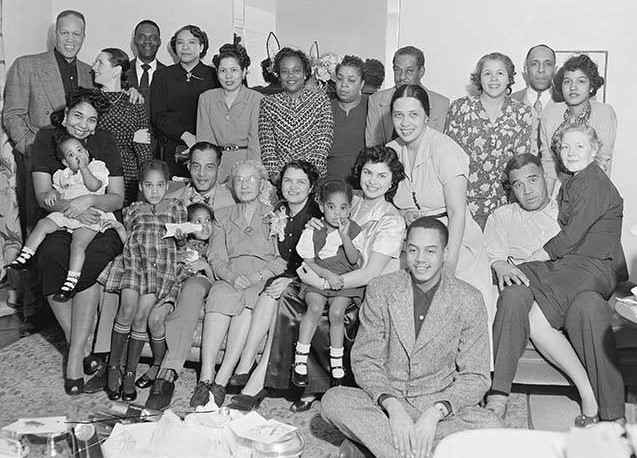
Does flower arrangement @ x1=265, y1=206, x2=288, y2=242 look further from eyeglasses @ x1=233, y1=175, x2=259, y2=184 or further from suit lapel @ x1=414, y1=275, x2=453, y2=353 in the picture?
suit lapel @ x1=414, y1=275, x2=453, y2=353

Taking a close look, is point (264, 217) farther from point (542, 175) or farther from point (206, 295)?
point (542, 175)

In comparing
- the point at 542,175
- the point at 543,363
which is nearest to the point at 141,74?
the point at 542,175

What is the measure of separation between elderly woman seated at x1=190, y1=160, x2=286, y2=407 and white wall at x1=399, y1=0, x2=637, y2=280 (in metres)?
1.81

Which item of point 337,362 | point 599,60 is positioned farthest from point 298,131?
point 599,60

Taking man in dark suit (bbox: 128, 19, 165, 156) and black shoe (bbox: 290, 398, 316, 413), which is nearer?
black shoe (bbox: 290, 398, 316, 413)

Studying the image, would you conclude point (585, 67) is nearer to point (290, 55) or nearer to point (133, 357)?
point (290, 55)

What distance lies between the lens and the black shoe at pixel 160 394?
3.35m

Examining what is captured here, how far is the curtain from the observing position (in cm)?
490

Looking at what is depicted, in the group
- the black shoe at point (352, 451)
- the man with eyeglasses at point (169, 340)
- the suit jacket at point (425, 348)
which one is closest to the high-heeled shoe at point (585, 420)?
the suit jacket at point (425, 348)

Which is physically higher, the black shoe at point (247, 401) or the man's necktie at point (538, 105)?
the man's necktie at point (538, 105)

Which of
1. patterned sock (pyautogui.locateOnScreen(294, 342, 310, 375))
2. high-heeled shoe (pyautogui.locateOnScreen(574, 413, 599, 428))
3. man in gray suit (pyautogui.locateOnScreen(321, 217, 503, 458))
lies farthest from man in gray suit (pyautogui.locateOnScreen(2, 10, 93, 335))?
high-heeled shoe (pyautogui.locateOnScreen(574, 413, 599, 428))

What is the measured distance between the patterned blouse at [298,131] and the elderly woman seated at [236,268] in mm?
265

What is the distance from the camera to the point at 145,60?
5055mm

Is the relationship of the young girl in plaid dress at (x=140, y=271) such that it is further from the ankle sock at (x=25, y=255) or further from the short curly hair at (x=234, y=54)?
the short curly hair at (x=234, y=54)
